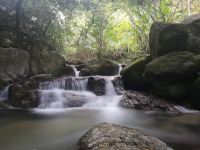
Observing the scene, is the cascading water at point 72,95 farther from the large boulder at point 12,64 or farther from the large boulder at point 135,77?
the large boulder at point 12,64

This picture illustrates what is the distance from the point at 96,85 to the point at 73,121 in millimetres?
3995

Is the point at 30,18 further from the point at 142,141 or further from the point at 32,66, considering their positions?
the point at 142,141

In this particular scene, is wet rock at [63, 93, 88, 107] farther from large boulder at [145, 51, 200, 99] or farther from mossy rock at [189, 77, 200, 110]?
mossy rock at [189, 77, 200, 110]

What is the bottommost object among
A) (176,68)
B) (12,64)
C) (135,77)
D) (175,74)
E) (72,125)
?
(72,125)

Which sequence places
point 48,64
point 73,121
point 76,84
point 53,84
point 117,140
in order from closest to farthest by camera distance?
1. point 117,140
2. point 73,121
3. point 53,84
4. point 76,84
5. point 48,64

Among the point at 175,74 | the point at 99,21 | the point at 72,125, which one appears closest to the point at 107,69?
the point at 175,74

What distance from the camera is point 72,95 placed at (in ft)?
33.1

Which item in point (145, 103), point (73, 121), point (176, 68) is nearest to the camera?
point (73, 121)

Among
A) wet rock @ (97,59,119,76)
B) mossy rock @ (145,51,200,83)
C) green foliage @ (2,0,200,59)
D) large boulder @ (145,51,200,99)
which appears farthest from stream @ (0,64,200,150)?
green foliage @ (2,0,200,59)

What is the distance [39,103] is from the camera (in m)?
9.51

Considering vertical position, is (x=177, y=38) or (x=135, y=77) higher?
(x=177, y=38)

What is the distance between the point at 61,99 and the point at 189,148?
5519 mm

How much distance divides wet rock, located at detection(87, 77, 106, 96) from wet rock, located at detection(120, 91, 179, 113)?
4.58 feet

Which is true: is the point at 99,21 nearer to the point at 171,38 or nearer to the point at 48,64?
the point at 48,64
